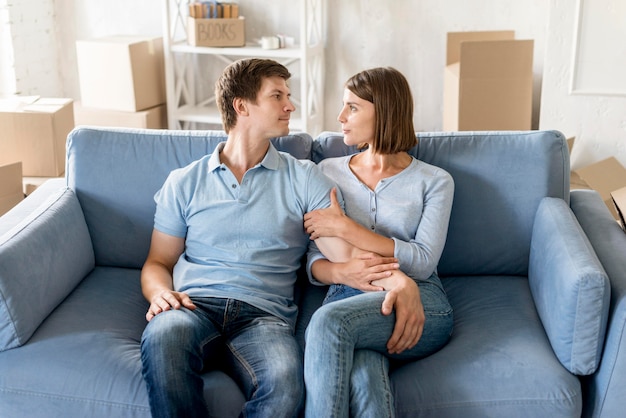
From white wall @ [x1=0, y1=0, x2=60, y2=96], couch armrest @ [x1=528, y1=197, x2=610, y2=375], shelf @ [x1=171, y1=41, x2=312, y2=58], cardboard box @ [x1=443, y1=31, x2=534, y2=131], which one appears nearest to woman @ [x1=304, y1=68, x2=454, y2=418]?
couch armrest @ [x1=528, y1=197, x2=610, y2=375]

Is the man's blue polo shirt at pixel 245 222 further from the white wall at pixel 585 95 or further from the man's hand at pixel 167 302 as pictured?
the white wall at pixel 585 95

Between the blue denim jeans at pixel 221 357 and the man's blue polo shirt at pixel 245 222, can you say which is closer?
the blue denim jeans at pixel 221 357

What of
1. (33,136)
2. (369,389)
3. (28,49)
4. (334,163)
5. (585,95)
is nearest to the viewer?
(369,389)

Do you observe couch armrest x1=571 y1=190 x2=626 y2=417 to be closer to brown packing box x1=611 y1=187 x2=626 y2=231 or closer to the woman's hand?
brown packing box x1=611 y1=187 x2=626 y2=231

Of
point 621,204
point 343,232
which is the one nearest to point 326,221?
point 343,232

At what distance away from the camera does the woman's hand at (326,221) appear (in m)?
1.97

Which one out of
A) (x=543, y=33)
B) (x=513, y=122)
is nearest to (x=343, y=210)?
(x=513, y=122)

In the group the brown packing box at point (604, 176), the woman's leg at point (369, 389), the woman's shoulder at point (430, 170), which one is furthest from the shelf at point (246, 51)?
the woman's leg at point (369, 389)

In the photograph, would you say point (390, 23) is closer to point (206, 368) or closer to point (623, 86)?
point (623, 86)

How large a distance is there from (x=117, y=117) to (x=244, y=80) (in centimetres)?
212

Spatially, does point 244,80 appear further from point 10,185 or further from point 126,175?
point 10,185

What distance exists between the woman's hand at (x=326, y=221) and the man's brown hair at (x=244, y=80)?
13.0 inches

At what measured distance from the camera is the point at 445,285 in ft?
7.16

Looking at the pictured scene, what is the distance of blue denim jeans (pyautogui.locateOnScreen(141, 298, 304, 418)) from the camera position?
5.47ft
